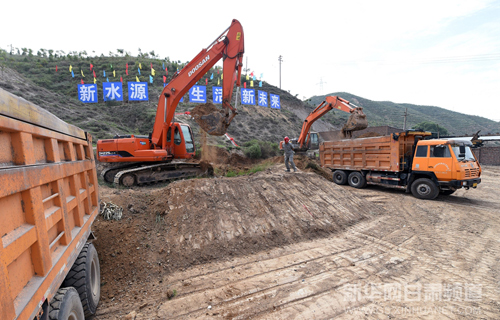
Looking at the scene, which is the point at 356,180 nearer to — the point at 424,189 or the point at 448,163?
the point at 424,189

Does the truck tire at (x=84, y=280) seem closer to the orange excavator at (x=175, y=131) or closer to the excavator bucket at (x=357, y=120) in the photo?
the orange excavator at (x=175, y=131)

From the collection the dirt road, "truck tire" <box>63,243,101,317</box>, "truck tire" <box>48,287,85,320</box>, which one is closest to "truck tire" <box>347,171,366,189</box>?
the dirt road

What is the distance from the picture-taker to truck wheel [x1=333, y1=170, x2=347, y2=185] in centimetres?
1233

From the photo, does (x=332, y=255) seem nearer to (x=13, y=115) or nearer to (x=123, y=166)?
(x=13, y=115)

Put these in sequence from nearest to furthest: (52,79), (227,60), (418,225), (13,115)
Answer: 1. (13,115)
2. (418,225)
3. (227,60)
4. (52,79)

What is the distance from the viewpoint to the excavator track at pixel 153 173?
898 cm

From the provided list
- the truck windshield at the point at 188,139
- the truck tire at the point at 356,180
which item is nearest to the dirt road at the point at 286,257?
the truck tire at the point at 356,180

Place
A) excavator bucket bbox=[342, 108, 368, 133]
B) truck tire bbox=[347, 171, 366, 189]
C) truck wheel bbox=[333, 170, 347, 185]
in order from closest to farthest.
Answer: excavator bucket bbox=[342, 108, 368, 133], truck tire bbox=[347, 171, 366, 189], truck wheel bbox=[333, 170, 347, 185]

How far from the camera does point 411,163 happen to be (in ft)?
32.9

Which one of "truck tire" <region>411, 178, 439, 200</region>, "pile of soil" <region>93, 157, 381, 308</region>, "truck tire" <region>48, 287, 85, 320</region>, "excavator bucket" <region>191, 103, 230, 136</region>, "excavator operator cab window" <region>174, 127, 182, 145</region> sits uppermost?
"excavator bucket" <region>191, 103, 230, 136</region>

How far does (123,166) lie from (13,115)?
28.8 ft

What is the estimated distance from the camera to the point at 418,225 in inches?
270

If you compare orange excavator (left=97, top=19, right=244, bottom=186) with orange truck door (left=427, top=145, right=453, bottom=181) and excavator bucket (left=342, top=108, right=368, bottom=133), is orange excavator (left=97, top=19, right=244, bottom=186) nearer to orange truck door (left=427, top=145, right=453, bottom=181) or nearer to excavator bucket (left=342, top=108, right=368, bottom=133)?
excavator bucket (left=342, top=108, right=368, bottom=133)

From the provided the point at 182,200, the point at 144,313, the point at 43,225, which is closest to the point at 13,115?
the point at 43,225
